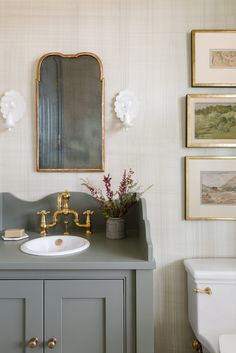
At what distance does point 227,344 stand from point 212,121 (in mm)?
1175

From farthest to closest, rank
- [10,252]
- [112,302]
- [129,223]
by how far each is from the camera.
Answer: [129,223] < [10,252] < [112,302]

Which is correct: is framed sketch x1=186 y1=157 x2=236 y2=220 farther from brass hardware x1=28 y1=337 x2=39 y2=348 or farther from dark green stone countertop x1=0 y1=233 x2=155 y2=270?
brass hardware x1=28 y1=337 x2=39 y2=348

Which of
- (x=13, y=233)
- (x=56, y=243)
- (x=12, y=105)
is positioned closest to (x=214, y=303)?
(x=56, y=243)

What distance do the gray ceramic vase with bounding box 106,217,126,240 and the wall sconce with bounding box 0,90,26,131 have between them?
0.83 meters

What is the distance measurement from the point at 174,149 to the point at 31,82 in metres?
0.96

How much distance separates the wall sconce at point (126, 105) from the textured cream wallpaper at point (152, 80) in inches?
1.8

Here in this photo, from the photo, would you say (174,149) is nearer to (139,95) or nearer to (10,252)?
(139,95)

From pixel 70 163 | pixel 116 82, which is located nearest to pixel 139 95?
pixel 116 82

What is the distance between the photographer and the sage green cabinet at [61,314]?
4.23 feet

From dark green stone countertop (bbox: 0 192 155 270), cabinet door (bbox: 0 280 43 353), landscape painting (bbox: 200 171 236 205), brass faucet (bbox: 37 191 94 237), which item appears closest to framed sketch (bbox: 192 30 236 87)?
landscape painting (bbox: 200 171 236 205)

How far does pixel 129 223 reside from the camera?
1759 mm

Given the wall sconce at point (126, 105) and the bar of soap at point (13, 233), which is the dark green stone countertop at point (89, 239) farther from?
the wall sconce at point (126, 105)

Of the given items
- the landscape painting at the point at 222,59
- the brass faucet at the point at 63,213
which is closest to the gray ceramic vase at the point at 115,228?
the brass faucet at the point at 63,213

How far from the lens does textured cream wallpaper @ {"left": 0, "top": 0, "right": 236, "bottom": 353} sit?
179cm
